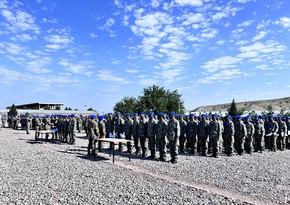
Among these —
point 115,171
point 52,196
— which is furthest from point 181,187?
point 52,196

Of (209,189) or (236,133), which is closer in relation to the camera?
(209,189)

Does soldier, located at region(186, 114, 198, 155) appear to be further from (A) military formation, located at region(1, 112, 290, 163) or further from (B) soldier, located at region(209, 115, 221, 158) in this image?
(B) soldier, located at region(209, 115, 221, 158)

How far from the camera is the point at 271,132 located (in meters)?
17.1

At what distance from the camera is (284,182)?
29.4ft

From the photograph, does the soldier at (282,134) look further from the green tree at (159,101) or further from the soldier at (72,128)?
the green tree at (159,101)

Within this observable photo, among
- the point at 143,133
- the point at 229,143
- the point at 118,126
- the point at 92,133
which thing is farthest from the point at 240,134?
the point at 92,133

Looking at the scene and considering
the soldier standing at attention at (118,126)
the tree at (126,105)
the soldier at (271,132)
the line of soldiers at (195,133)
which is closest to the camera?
the line of soldiers at (195,133)

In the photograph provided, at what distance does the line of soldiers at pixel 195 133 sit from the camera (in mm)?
12719

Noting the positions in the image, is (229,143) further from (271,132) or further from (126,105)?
(126,105)

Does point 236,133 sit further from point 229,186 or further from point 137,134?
point 229,186

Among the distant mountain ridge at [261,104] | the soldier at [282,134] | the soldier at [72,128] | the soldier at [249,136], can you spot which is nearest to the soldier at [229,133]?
the soldier at [249,136]

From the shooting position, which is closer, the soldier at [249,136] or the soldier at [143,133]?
the soldier at [143,133]

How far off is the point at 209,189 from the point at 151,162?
441 centimetres

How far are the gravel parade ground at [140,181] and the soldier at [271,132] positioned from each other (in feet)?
14.0
